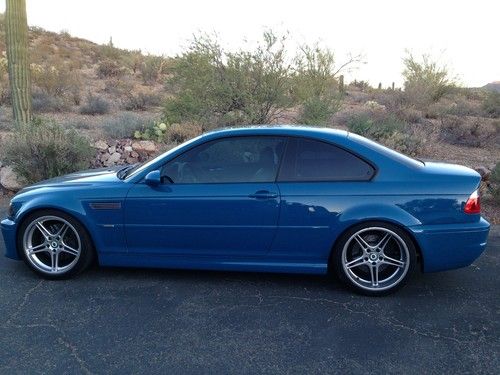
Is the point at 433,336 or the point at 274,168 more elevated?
the point at 274,168

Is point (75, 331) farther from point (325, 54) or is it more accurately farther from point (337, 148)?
point (325, 54)

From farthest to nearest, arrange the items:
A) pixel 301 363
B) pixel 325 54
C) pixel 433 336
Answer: pixel 325 54
pixel 433 336
pixel 301 363

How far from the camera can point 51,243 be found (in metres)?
4.85

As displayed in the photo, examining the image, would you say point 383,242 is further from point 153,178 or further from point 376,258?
point 153,178

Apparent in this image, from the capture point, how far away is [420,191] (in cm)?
436

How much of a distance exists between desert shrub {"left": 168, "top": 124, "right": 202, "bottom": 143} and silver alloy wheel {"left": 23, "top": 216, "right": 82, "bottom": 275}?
6009mm

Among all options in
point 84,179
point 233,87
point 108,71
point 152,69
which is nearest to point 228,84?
point 233,87

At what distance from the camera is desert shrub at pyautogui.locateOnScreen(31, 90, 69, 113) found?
18047mm

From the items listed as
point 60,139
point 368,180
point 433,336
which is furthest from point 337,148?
point 60,139

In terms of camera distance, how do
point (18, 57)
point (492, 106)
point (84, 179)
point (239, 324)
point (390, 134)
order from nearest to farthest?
point (239, 324), point (84, 179), point (18, 57), point (390, 134), point (492, 106)

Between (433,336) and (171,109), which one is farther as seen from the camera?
(171,109)

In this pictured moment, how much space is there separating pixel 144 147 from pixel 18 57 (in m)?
3.09

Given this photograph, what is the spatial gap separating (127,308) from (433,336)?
2375 mm

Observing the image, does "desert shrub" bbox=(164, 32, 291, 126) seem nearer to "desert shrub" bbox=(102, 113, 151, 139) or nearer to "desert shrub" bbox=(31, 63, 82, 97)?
"desert shrub" bbox=(102, 113, 151, 139)
